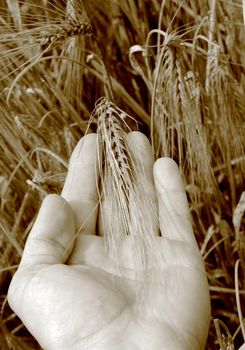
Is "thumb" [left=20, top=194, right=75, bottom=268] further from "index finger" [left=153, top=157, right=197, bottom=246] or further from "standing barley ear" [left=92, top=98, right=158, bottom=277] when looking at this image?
"index finger" [left=153, top=157, right=197, bottom=246]

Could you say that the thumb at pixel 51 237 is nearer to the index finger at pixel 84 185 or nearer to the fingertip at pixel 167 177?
the index finger at pixel 84 185

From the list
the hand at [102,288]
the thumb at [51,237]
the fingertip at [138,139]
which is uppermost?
the fingertip at [138,139]

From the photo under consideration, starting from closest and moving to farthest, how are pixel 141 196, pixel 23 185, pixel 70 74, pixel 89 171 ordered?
pixel 141 196 → pixel 89 171 → pixel 70 74 → pixel 23 185

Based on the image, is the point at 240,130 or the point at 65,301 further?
the point at 240,130

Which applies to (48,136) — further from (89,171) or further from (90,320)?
(90,320)

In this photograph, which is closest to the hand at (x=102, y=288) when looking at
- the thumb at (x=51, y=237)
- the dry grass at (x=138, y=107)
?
the thumb at (x=51, y=237)

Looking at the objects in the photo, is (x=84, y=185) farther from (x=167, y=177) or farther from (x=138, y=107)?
(x=138, y=107)

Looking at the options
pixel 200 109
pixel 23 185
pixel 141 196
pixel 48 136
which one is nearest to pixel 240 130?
pixel 200 109

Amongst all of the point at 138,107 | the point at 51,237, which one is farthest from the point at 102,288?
the point at 138,107
